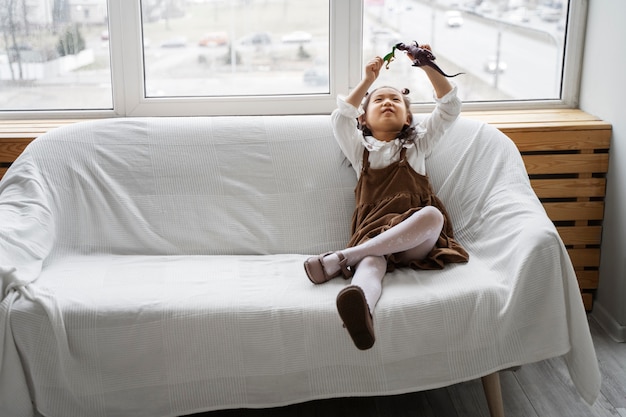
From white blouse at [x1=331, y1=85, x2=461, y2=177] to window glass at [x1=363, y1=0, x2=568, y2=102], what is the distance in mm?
627

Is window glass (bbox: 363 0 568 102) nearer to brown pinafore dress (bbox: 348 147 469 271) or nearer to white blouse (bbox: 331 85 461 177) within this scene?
white blouse (bbox: 331 85 461 177)

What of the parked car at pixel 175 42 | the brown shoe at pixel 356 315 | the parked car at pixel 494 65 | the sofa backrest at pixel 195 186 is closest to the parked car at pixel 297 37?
the parked car at pixel 175 42

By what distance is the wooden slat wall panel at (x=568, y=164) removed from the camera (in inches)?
115

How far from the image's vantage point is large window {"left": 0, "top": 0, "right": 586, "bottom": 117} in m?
3.10

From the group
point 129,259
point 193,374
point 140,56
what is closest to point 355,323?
point 193,374

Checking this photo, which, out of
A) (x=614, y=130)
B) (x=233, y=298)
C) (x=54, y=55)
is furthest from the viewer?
(x=54, y=55)

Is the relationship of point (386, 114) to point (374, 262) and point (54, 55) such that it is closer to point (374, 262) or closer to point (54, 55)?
point (374, 262)

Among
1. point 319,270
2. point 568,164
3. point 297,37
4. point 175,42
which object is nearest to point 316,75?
point 297,37

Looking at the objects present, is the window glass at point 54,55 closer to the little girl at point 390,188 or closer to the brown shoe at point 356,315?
the little girl at point 390,188

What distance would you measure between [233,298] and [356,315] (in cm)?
36

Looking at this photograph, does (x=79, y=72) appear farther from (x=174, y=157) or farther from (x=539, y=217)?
(x=539, y=217)

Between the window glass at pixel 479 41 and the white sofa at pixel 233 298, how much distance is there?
62 cm

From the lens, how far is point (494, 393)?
224cm

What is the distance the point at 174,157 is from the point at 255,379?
95 cm
